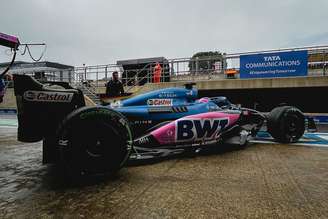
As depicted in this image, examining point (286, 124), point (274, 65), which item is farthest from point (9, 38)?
point (274, 65)

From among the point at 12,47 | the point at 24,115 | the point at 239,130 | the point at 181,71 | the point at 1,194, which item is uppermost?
the point at 181,71

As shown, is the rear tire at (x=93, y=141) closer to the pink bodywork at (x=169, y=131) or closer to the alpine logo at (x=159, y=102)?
the pink bodywork at (x=169, y=131)

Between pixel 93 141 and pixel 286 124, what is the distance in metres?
4.19

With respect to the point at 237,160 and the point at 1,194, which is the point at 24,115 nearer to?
the point at 1,194

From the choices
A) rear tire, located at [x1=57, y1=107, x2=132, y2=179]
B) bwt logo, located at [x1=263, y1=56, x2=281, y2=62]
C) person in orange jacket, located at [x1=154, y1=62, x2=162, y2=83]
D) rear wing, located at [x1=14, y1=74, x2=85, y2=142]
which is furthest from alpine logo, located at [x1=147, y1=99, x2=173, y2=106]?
person in orange jacket, located at [x1=154, y1=62, x2=162, y2=83]

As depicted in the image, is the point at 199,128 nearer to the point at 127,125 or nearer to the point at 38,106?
the point at 127,125

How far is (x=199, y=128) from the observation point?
4.28 metres

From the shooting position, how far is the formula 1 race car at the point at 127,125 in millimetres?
2896

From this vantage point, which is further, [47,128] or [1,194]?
[47,128]

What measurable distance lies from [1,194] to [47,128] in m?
0.85

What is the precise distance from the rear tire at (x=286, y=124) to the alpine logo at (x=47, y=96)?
13.7ft

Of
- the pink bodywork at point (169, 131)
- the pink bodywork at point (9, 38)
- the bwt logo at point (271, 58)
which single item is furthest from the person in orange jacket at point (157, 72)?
the pink bodywork at point (9, 38)

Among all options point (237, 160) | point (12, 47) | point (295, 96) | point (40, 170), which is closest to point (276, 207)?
point (237, 160)

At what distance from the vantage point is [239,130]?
4.85m
